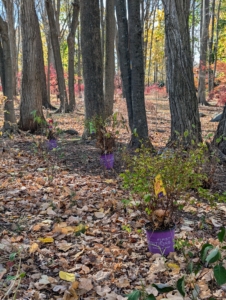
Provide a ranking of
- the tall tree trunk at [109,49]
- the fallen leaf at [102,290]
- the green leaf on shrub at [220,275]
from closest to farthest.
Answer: the green leaf on shrub at [220,275]
the fallen leaf at [102,290]
the tall tree trunk at [109,49]

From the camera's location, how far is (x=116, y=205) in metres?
3.17

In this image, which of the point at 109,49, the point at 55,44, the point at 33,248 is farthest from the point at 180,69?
the point at 55,44

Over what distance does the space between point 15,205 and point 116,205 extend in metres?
1.02

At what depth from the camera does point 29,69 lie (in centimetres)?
700

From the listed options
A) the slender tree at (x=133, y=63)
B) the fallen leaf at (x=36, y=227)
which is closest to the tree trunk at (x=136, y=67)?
the slender tree at (x=133, y=63)

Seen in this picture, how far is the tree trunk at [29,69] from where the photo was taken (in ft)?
22.4

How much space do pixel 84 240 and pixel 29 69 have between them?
5.30 meters

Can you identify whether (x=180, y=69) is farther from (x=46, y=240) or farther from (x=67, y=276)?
(x=67, y=276)

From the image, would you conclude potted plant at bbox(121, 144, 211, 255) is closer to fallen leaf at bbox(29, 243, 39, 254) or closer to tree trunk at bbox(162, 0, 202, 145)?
fallen leaf at bbox(29, 243, 39, 254)

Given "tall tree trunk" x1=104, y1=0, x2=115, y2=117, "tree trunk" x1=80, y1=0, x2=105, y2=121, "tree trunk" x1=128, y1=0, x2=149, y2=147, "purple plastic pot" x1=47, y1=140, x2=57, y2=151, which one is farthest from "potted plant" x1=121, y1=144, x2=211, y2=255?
"tall tree trunk" x1=104, y1=0, x2=115, y2=117

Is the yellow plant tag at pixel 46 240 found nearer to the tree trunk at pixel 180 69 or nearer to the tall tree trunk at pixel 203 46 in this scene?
the tree trunk at pixel 180 69

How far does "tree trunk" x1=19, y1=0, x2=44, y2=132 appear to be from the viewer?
22.4 feet

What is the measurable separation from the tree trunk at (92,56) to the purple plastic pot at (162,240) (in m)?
3.92

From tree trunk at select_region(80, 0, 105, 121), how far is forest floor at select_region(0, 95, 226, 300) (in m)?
2.18
